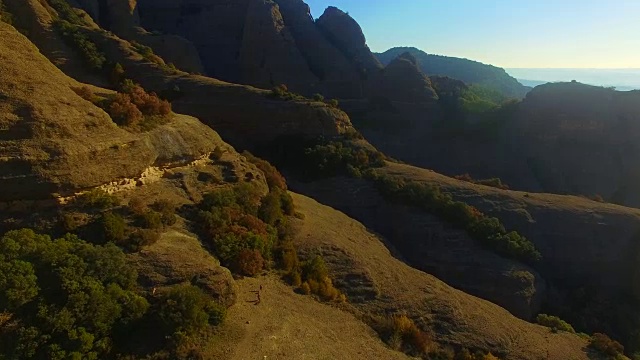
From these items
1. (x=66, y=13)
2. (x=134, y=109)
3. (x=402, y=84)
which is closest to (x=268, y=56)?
(x=402, y=84)

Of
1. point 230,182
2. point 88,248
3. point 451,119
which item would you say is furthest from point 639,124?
point 88,248

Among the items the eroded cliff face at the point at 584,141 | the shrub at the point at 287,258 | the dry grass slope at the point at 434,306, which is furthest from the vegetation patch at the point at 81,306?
the eroded cliff face at the point at 584,141

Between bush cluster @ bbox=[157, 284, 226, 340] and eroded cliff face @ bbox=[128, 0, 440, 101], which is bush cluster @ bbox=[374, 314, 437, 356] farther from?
eroded cliff face @ bbox=[128, 0, 440, 101]

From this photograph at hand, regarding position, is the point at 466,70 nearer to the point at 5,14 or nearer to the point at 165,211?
the point at 5,14

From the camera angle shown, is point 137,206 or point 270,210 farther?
point 270,210

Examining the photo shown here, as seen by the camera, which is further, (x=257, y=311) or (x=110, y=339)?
(x=257, y=311)

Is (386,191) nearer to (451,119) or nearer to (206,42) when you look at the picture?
(451,119)

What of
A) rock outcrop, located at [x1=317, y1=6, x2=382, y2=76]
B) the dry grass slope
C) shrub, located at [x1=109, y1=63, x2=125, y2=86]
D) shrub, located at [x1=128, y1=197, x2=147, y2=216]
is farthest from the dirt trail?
rock outcrop, located at [x1=317, y1=6, x2=382, y2=76]
